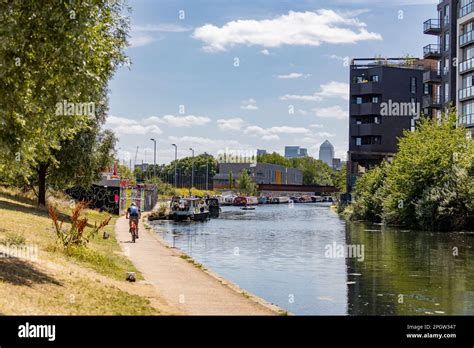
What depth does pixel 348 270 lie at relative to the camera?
27422mm

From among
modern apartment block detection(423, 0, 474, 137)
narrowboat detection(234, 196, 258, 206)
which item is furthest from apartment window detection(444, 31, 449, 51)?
narrowboat detection(234, 196, 258, 206)

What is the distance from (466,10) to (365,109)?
28095mm

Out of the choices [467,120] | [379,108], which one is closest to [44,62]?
[467,120]

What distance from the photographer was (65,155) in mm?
43562

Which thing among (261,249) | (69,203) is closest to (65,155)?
(69,203)

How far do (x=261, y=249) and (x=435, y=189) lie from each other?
26.3m

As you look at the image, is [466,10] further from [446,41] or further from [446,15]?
[446,41]

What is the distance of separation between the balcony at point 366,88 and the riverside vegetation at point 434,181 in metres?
33.8

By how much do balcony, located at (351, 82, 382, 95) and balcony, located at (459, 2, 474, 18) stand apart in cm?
2425

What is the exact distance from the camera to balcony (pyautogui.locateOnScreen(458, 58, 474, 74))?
73062 mm

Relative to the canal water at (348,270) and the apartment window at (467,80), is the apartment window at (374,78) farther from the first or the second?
the canal water at (348,270)

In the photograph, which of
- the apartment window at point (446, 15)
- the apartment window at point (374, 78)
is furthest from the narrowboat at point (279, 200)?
the apartment window at point (446, 15)

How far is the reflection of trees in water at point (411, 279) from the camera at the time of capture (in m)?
18.8
